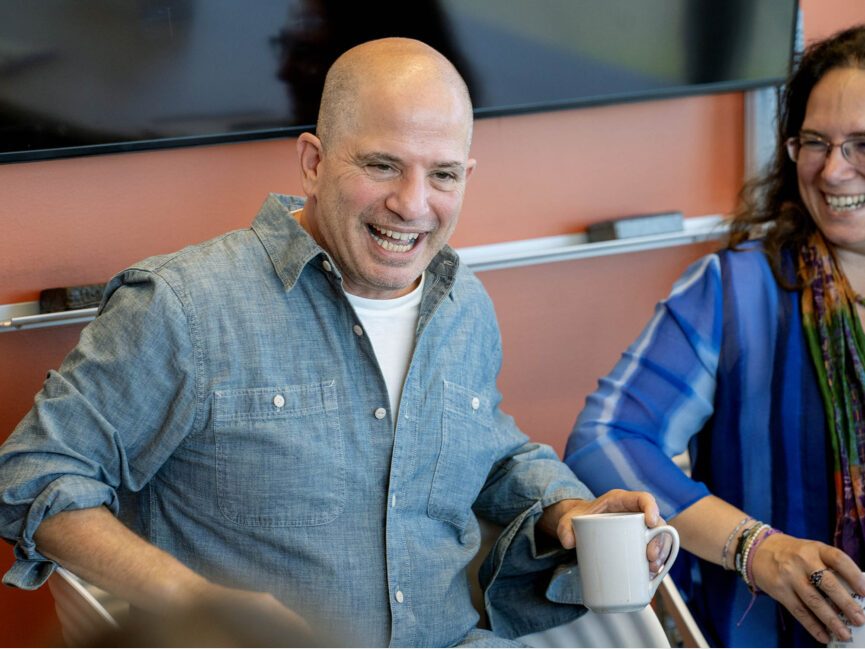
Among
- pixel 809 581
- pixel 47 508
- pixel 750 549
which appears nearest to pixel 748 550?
pixel 750 549

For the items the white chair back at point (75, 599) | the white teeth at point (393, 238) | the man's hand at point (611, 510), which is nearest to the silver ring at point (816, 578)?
the man's hand at point (611, 510)

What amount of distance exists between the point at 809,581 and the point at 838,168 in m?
0.68

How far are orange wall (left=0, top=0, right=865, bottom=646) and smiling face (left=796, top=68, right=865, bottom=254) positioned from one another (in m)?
0.69

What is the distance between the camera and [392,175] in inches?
60.8

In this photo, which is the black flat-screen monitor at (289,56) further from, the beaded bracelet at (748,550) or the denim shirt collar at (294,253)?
the beaded bracelet at (748,550)

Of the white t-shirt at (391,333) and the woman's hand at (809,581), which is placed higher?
the white t-shirt at (391,333)

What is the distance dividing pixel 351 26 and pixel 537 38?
41cm

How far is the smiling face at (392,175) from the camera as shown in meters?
1.52

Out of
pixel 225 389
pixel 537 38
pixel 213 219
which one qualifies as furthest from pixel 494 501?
pixel 537 38

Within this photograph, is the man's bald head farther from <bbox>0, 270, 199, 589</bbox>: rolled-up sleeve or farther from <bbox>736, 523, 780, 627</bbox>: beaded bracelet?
<bbox>736, 523, 780, 627</bbox>: beaded bracelet

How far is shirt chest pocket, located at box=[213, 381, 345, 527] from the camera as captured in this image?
1.48 meters

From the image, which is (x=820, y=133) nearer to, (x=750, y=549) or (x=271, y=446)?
(x=750, y=549)

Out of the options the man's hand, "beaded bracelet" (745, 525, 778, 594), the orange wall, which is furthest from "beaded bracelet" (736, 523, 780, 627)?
the orange wall

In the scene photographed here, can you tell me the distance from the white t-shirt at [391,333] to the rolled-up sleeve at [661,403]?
0.36 metres
